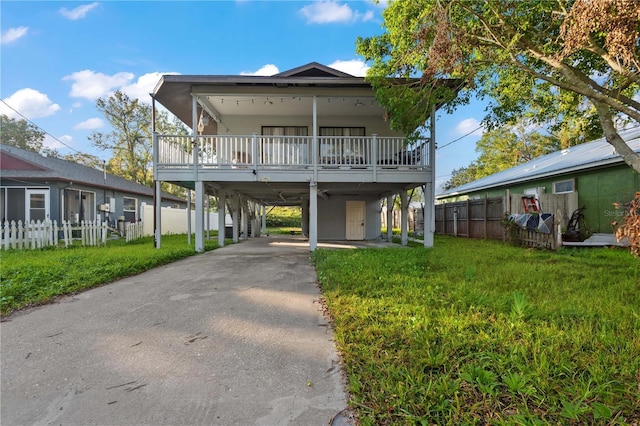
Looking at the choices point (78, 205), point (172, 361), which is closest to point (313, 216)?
point (172, 361)

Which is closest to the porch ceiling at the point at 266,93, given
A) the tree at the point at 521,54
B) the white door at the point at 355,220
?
the tree at the point at 521,54

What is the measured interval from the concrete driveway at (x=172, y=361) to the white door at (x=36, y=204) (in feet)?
39.2

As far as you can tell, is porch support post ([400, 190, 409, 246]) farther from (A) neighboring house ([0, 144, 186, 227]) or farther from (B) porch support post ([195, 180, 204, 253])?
(A) neighboring house ([0, 144, 186, 227])

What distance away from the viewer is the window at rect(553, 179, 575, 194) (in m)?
12.0

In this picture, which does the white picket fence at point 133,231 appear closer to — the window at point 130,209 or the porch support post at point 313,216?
the window at point 130,209

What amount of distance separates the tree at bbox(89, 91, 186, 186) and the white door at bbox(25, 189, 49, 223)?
16.9 meters

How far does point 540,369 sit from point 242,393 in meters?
2.12

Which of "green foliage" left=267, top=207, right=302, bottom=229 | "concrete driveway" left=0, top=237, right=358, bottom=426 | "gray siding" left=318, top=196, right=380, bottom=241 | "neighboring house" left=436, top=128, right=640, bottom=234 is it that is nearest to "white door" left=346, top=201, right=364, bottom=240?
"gray siding" left=318, top=196, right=380, bottom=241

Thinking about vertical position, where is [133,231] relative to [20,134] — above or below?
below

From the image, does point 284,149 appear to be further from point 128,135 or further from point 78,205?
point 128,135

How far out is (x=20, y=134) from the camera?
3181cm

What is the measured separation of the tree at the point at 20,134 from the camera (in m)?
31.1

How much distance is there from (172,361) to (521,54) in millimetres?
7949

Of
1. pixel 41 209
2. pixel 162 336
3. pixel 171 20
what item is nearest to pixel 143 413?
pixel 162 336
